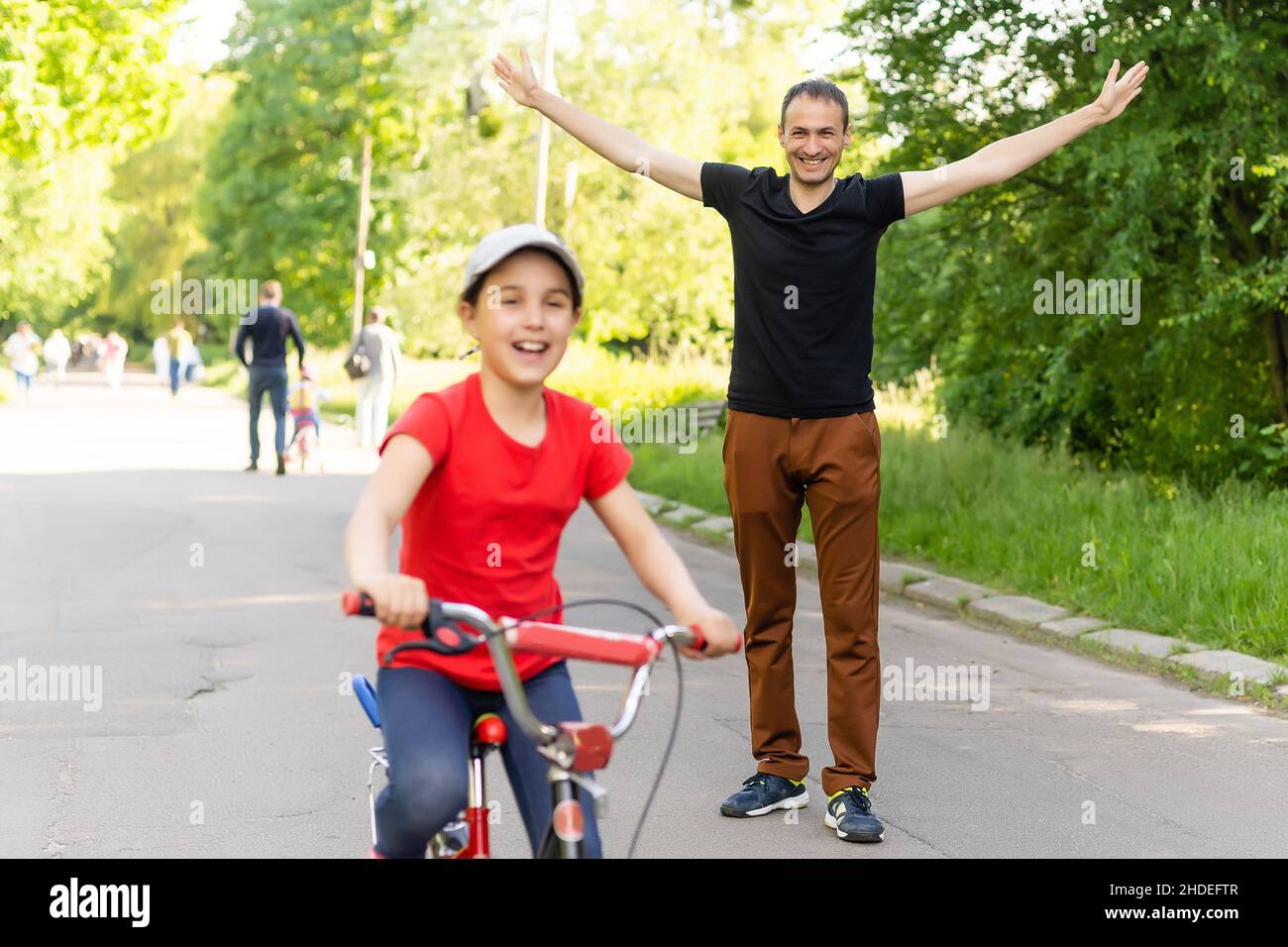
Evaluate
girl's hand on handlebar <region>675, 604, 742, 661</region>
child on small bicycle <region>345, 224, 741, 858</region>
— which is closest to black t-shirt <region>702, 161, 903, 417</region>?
child on small bicycle <region>345, 224, 741, 858</region>

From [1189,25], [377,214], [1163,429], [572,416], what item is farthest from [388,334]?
[377,214]

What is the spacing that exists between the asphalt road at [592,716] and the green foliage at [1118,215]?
3.32 metres

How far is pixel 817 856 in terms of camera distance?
17.4 feet

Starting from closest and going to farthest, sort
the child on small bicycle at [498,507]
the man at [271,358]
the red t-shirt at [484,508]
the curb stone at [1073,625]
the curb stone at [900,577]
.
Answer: the child on small bicycle at [498,507] < the red t-shirt at [484,508] < the curb stone at [1073,625] < the curb stone at [900,577] < the man at [271,358]

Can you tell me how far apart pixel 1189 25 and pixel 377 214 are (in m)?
41.0

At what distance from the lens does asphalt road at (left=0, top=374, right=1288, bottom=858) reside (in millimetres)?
5574

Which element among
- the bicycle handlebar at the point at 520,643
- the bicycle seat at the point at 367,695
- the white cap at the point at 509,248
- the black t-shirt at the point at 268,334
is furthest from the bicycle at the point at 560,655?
the black t-shirt at the point at 268,334

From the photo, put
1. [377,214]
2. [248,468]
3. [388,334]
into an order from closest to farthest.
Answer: [248,468] → [388,334] → [377,214]

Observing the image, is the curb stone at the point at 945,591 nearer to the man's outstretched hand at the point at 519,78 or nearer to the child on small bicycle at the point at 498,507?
the man's outstretched hand at the point at 519,78

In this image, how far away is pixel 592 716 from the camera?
23.9 ft

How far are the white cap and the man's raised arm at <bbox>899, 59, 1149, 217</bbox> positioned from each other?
2.16 meters

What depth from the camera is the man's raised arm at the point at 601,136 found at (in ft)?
17.2

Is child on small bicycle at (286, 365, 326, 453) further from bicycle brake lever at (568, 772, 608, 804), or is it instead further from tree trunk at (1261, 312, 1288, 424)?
bicycle brake lever at (568, 772, 608, 804)

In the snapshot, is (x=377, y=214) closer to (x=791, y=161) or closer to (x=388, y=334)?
(x=388, y=334)
